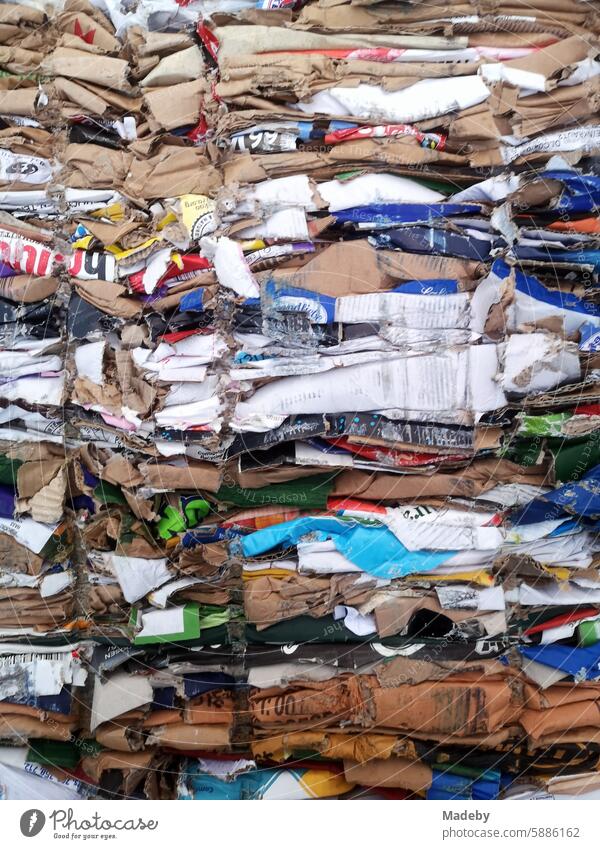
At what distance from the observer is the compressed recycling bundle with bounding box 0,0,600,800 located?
225 centimetres

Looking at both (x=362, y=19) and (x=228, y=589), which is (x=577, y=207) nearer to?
(x=362, y=19)

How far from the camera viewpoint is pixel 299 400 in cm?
229

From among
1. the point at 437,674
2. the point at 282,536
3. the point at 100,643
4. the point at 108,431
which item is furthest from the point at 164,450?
the point at 437,674

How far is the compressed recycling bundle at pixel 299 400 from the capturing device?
88.7 inches

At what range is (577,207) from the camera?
2.21m
